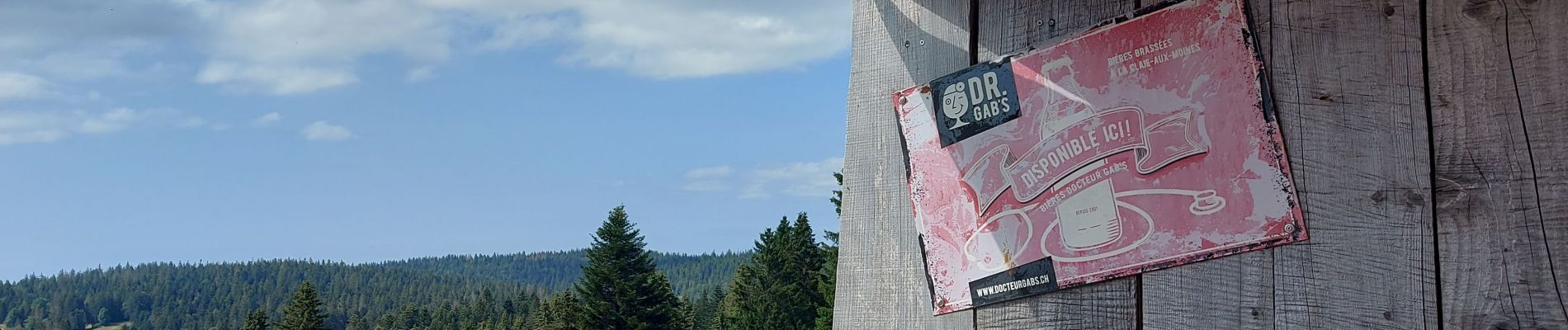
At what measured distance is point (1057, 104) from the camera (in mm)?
3125

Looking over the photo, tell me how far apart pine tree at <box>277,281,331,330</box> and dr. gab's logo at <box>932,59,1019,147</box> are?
4853cm

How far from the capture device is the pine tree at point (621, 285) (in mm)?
47625

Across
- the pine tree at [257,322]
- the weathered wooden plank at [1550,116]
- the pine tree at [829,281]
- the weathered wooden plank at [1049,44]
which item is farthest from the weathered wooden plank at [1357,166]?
the pine tree at [257,322]

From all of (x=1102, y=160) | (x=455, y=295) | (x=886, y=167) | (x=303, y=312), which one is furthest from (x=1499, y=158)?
(x=455, y=295)

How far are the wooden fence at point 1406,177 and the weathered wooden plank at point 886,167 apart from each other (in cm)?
63

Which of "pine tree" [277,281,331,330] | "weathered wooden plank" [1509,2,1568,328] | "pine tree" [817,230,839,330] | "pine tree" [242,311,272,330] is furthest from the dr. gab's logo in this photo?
"pine tree" [242,311,272,330]

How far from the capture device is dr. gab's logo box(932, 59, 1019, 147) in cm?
327

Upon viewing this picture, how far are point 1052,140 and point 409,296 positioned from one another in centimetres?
15283

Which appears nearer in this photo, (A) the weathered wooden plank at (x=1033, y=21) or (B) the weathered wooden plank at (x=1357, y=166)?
(B) the weathered wooden plank at (x=1357, y=166)

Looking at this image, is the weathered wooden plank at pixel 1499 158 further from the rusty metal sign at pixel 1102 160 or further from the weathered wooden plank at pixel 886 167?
the weathered wooden plank at pixel 886 167

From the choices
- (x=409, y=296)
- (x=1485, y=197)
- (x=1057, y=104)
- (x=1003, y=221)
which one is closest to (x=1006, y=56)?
(x=1057, y=104)

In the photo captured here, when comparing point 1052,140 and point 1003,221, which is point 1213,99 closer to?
point 1052,140

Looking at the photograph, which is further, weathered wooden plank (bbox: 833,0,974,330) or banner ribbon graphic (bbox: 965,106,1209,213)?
weathered wooden plank (bbox: 833,0,974,330)

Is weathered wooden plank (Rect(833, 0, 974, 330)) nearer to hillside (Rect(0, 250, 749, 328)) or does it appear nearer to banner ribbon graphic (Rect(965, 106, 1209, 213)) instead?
banner ribbon graphic (Rect(965, 106, 1209, 213))
